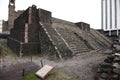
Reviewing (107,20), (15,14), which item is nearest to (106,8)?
(107,20)

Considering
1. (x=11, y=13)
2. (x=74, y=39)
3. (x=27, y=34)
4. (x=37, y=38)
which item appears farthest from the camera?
(x=11, y=13)

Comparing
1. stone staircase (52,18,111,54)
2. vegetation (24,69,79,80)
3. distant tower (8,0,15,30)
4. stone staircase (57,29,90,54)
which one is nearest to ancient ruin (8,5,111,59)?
stone staircase (57,29,90,54)

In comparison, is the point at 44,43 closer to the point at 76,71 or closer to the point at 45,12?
the point at 45,12

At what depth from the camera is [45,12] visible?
63.1 ft

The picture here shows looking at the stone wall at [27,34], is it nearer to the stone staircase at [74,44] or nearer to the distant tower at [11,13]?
the stone staircase at [74,44]

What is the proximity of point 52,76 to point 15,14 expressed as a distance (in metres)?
24.1

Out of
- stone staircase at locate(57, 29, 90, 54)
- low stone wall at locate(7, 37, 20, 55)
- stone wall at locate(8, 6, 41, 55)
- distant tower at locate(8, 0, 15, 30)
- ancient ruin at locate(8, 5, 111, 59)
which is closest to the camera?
ancient ruin at locate(8, 5, 111, 59)

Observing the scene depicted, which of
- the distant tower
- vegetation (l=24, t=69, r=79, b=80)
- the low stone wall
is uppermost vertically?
the distant tower

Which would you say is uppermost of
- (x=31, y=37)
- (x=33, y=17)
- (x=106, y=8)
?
(x=106, y=8)

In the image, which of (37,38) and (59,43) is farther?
(37,38)

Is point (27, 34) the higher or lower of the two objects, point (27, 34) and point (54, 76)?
the higher

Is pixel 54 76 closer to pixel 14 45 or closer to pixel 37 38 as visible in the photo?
pixel 37 38

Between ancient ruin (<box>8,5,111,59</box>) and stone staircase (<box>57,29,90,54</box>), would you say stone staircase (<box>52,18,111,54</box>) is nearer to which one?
stone staircase (<box>57,29,90,54</box>)

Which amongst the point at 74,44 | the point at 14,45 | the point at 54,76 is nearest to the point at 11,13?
the point at 14,45
